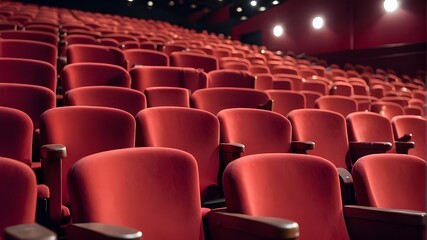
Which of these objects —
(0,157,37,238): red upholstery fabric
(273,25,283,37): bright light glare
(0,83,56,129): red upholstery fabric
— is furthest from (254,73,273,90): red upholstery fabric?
(273,25,283,37): bright light glare

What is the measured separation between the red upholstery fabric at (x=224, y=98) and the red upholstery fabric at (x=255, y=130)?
114mm

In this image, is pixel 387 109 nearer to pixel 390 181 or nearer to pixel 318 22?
pixel 390 181

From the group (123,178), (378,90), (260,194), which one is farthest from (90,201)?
(378,90)

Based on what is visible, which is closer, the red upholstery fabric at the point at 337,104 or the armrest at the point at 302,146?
the armrest at the point at 302,146

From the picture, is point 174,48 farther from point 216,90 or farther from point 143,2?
point 143,2

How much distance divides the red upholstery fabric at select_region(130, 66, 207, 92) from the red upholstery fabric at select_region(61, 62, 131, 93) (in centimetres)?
3

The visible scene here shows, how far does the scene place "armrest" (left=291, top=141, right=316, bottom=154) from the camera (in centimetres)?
57

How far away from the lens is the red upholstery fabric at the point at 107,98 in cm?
→ 58

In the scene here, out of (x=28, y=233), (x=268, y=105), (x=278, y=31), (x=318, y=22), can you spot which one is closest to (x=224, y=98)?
(x=268, y=105)

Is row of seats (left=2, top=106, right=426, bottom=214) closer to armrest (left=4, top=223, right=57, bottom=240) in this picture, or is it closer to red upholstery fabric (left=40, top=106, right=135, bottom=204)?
red upholstery fabric (left=40, top=106, right=135, bottom=204)

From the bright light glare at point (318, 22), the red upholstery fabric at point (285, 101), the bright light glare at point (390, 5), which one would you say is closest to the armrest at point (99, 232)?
the red upholstery fabric at point (285, 101)

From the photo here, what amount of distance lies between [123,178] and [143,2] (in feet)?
12.8

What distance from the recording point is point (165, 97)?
2.25 feet

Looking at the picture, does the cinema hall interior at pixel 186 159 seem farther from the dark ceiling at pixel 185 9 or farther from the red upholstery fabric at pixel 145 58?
the dark ceiling at pixel 185 9
